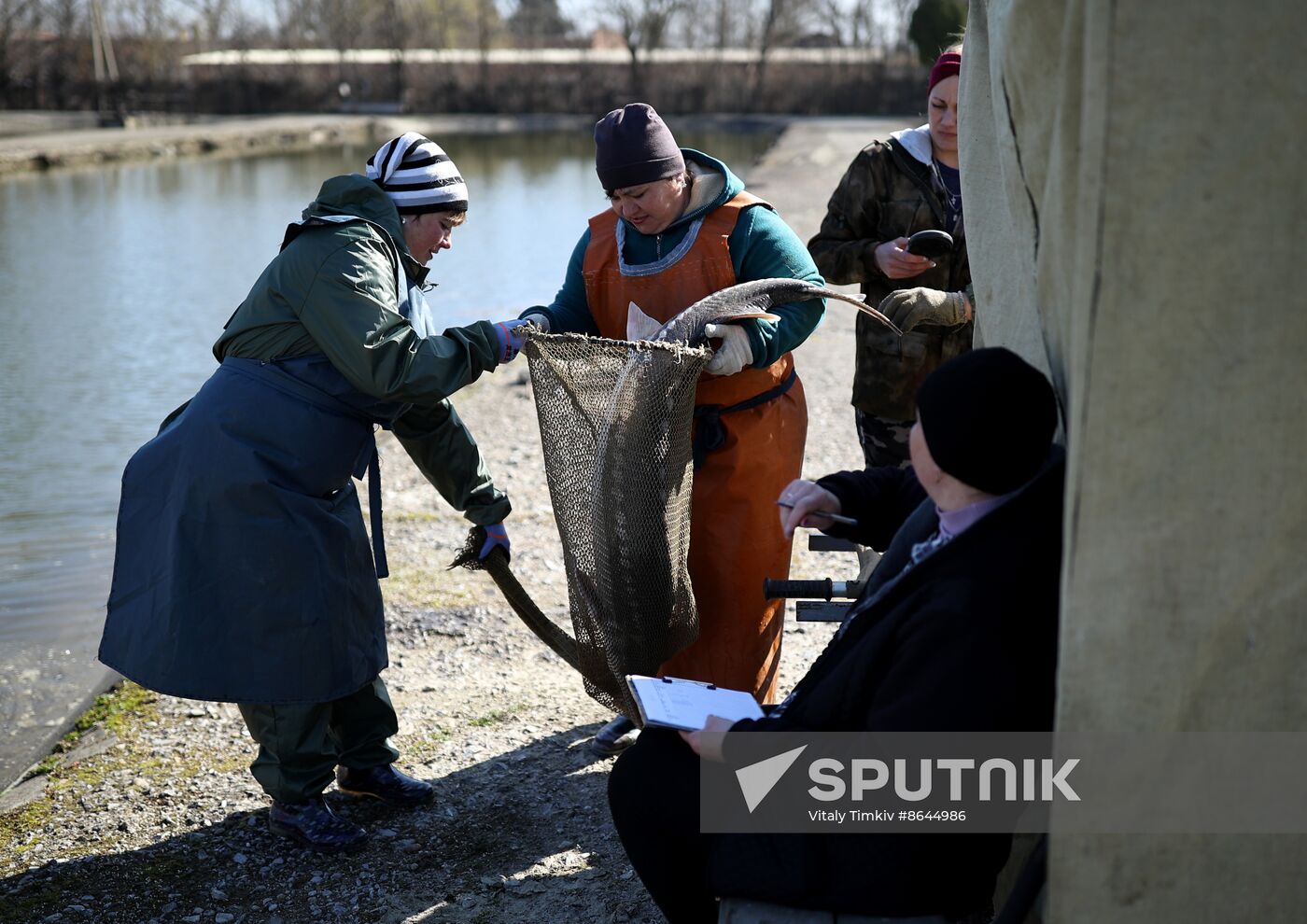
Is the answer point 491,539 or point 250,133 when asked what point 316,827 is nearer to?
point 491,539

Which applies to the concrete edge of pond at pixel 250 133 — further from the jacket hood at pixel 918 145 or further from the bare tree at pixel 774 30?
the jacket hood at pixel 918 145

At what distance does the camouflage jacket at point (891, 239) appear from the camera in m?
3.81

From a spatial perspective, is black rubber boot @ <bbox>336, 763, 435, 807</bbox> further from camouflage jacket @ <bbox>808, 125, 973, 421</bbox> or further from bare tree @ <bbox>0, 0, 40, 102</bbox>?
bare tree @ <bbox>0, 0, 40, 102</bbox>

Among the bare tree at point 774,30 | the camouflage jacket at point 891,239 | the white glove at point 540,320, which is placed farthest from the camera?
the bare tree at point 774,30

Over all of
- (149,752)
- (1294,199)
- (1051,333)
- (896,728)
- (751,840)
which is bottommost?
(149,752)

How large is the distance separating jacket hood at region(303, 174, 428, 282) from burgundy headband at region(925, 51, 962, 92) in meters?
1.70

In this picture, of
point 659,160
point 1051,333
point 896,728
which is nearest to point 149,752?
point 659,160

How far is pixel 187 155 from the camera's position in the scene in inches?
1272

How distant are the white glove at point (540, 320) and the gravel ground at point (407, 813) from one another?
1327mm

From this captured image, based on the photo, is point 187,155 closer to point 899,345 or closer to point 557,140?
point 557,140

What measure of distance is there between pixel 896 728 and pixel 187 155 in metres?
33.8

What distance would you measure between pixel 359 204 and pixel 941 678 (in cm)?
187

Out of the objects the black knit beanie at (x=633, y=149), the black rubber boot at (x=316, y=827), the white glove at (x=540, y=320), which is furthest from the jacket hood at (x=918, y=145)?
the black rubber boot at (x=316, y=827)

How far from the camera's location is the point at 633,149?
9.86ft
